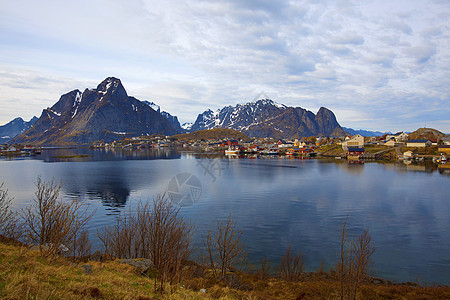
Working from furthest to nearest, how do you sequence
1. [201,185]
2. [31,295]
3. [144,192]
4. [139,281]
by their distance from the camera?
1. [201,185]
2. [144,192]
3. [139,281]
4. [31,295]

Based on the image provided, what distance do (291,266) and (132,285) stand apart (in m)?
14.6

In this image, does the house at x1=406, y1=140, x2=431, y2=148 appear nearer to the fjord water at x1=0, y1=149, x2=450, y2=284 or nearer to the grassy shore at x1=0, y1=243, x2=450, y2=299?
Answer: the fjord water at x1=0, y1=149, x2=450, y2=284

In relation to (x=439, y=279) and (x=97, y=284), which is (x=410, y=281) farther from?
(x=97, y=284)

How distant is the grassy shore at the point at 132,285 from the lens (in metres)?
10.1

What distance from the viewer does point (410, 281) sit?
20.3 m

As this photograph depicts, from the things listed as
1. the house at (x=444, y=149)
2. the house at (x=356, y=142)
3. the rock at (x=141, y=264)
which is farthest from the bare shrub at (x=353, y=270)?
the house at (x=356, y=142)

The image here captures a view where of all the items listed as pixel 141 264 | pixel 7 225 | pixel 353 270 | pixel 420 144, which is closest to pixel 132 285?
pixel 141 264

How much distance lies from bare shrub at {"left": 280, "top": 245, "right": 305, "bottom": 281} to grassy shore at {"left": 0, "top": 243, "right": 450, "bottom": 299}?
0.83 meters

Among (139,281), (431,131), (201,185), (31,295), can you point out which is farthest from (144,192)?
(431,131)

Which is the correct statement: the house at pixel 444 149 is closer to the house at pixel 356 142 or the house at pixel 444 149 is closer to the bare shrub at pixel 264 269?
the house at pixel 356 142

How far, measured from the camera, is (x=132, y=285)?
13.1m

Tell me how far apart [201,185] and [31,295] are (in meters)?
52.0

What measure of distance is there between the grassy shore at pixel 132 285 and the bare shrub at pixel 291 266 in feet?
2.71

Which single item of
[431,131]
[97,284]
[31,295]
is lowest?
[97,284]
